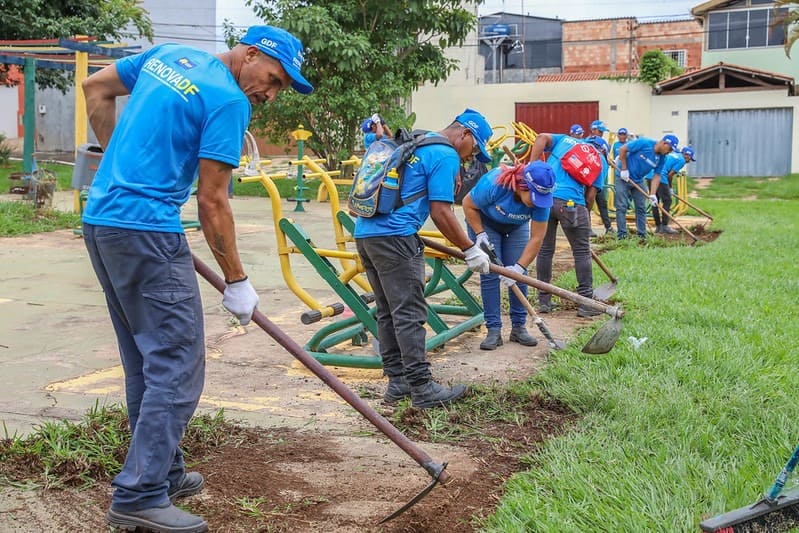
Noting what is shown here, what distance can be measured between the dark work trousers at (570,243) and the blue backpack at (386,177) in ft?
9.76

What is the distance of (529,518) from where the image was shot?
125 inches

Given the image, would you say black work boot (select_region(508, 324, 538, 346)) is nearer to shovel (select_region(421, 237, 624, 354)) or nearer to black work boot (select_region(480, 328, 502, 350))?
black work boot (select_region(480, 328, 502, 350))

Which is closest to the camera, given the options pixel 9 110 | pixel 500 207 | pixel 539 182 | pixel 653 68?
pixel 539 182

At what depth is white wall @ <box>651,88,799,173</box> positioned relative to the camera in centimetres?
2778

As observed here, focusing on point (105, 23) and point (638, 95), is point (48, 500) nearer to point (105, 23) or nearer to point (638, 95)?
point (105, 23)

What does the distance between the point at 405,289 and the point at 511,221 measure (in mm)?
1692

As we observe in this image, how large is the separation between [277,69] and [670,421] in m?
2.40

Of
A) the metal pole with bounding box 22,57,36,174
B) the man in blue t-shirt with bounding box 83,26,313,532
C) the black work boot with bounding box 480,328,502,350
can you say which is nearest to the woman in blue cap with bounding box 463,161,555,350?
the black work boot with bounding box 480,328,502,350

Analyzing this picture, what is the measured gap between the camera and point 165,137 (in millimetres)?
3025

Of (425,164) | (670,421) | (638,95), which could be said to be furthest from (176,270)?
(638,95)

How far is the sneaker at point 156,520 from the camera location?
3078mm

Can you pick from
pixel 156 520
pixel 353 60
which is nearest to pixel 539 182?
pixel 156 520

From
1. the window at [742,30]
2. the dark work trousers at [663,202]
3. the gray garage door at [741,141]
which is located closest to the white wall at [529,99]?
the gray garage door at [741,141]

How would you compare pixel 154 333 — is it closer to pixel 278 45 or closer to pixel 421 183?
pixel 278 45
